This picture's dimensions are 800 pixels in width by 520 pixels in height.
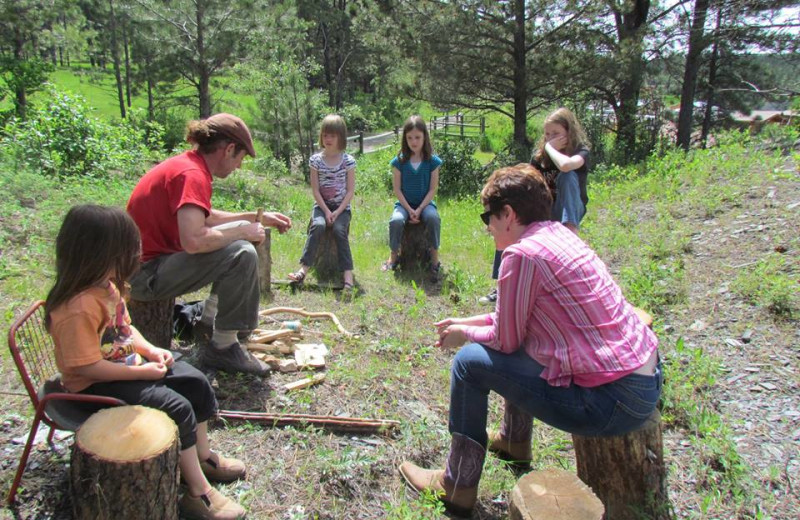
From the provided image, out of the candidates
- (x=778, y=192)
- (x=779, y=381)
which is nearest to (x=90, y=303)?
(x=779, y=381)

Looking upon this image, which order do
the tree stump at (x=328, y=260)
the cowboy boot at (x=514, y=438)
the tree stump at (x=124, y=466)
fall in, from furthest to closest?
1. the tree stump at (x=328, y=260)
2. the cowboy boot at (x=514, y=438)
3. the tree stump at (x=124, y=466)

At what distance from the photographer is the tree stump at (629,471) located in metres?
2.28

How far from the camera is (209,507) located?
2.24 meters

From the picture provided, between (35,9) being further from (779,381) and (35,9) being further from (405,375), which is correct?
(779,381)

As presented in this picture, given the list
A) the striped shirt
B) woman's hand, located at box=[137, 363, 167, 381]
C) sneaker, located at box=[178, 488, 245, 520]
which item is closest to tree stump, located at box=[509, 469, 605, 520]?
sneaker, located at box=[178, 488, 245, 520]

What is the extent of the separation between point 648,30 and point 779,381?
362 inches

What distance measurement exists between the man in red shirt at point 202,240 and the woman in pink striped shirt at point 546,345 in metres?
1.54

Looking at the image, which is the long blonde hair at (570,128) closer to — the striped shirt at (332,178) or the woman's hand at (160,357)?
the striped shirt at (332,178)

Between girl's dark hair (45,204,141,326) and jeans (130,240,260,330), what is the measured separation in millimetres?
1073

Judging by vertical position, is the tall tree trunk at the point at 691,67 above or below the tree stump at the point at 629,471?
above

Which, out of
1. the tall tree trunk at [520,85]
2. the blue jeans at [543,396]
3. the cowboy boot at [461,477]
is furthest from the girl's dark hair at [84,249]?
the tall tree trunk at [520,85]

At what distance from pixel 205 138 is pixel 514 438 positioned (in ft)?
7.68

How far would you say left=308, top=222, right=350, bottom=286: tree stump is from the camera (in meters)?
5.48

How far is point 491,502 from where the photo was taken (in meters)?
2.55
